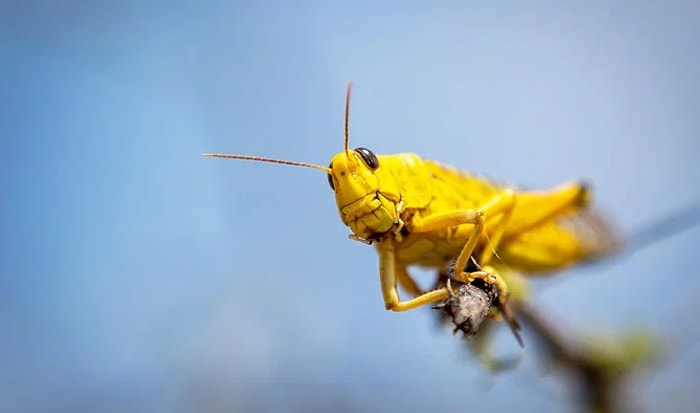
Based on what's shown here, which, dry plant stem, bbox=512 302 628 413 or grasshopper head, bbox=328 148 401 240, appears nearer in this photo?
grasshopper head, bbox=328 148 401 240

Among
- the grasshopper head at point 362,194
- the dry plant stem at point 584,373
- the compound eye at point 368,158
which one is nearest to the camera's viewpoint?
the grasshopper head at point 362,194

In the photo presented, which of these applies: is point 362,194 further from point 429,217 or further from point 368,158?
point 429,217

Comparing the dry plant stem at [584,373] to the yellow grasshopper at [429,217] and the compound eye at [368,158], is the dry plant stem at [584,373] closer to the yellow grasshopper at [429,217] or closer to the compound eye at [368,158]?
the yellow grasshopper at [429,217]

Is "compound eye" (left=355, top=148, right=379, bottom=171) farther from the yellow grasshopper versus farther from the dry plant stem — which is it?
the dry plant stem

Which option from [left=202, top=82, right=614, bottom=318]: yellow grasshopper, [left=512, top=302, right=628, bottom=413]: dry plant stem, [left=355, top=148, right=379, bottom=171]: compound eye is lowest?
[left=512, top=302, right=628, bottom=413]: dry plant stem

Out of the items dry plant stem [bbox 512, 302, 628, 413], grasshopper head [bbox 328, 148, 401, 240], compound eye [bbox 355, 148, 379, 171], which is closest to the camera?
grasshopper head [bbox 328, 148, 401, 240]

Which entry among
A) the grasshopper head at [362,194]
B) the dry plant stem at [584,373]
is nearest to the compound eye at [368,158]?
the grasshopper head at [362,194]

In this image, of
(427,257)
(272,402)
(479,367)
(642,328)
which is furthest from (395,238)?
(272,402)

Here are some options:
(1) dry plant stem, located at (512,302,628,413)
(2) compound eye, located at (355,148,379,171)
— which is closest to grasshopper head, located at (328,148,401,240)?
(2) compound eye, located at (355,148,379,171)
